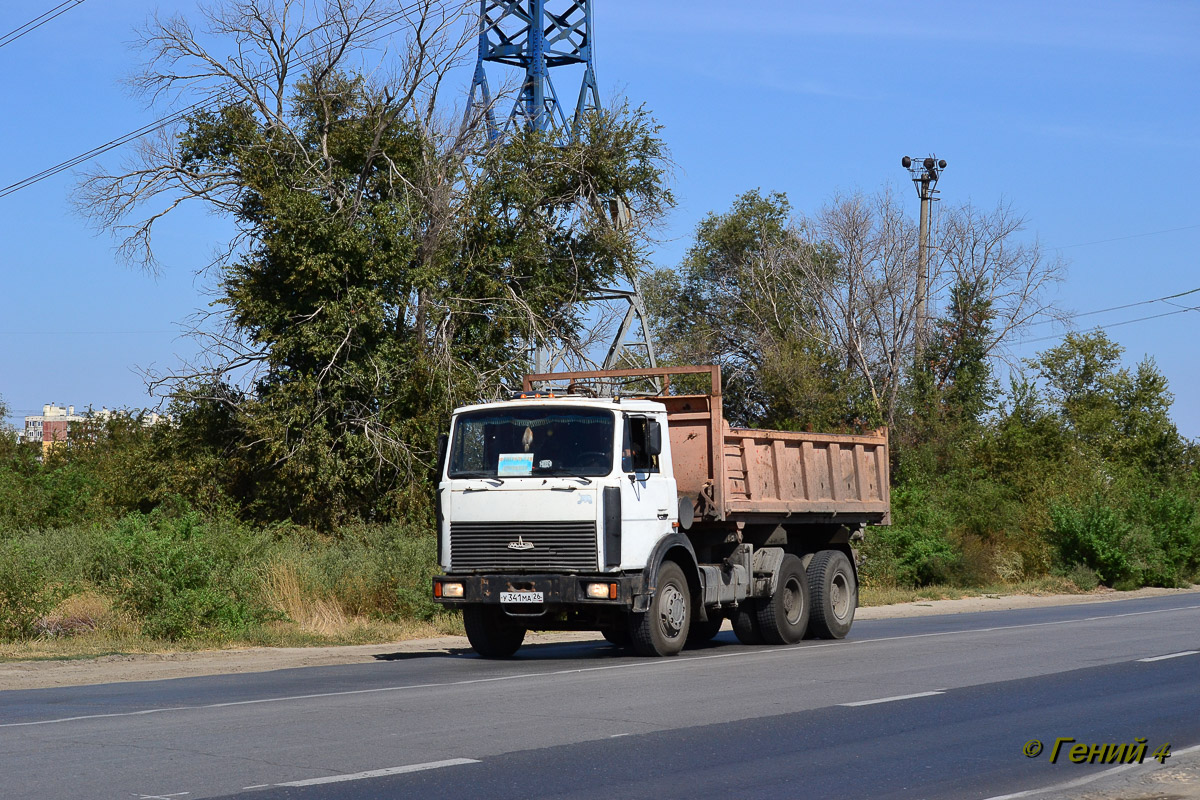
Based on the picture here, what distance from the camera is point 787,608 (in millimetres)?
17812

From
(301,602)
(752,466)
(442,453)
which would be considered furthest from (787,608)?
(301,602)

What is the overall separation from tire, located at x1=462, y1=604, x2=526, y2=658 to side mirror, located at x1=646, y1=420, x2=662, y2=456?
2.67 m

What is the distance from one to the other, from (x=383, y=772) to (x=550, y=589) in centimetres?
664

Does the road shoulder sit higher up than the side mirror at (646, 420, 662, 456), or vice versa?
the side mirror at (646, 420, 662, 456)

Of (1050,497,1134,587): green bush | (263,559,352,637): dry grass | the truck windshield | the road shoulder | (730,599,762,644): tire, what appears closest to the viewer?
the road shoulder

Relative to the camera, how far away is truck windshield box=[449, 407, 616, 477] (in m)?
14.6

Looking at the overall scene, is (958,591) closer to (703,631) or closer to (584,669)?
(703,631)

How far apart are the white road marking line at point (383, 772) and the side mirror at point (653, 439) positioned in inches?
277

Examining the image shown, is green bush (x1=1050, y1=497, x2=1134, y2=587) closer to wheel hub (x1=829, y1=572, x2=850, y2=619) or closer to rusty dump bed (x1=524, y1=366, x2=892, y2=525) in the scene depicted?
rusty dump bed (x1=524, y1=366, x2=892, y2=525)

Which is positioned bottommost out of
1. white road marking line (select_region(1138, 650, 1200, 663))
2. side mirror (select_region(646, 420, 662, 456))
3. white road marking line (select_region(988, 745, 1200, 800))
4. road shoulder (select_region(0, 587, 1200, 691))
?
white road marking line (select_region(1138, 650, 1200, 663))

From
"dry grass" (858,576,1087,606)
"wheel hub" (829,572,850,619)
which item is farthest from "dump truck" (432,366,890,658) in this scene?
"dry grass" (858,576,1087,606)

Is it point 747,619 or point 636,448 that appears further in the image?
point 747,619

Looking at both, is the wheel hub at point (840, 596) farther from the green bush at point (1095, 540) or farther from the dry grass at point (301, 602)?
the green bush at point (1095, 540)

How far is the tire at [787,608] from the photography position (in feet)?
57.0
